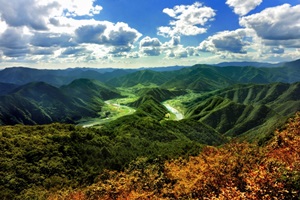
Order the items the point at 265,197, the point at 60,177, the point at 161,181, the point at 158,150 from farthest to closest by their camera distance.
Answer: the point at 158,150 < the point at 60,177 < the point at 161,181 < the point at 265,197

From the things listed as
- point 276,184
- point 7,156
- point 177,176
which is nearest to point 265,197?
point 276,184

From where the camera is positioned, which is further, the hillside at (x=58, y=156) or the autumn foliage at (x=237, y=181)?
the hillside at (x=58, y=156)

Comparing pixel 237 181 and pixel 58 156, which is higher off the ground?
pixel 237 181

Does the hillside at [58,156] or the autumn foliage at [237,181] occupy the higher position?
the autumn foliage at [237,181]

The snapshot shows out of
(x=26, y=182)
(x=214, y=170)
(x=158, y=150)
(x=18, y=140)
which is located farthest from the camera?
(x=158, y=150)

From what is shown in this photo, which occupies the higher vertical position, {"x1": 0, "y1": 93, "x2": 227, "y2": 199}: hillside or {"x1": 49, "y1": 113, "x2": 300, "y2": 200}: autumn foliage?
{"x1": 49, "y1": 113, "x2": 300, "y2": 200}: autumn foliage

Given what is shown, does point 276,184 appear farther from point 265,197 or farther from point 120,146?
point 120,146

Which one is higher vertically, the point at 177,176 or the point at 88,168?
the point at 177,176

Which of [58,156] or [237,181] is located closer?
[237,181]

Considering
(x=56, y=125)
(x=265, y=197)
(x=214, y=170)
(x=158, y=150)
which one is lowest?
(x=158, y=150)

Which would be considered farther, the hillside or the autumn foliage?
the hillside

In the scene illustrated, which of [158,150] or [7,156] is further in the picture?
[158,150]
